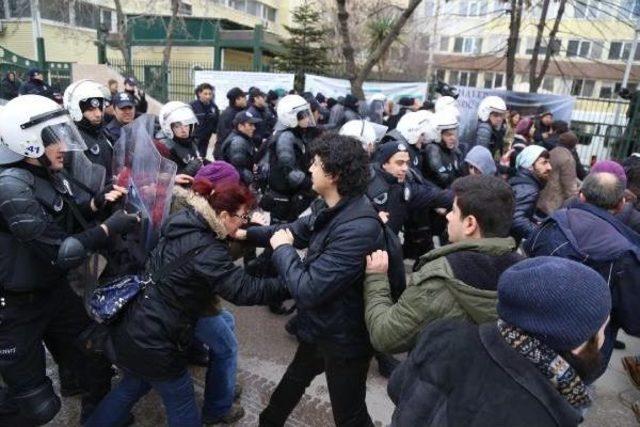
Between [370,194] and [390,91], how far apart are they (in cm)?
1193

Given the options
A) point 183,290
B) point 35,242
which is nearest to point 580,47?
point 183,290

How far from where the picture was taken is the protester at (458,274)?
5.41ft

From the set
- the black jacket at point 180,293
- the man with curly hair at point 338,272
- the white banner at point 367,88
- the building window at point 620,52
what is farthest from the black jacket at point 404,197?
the building window at point 620,52

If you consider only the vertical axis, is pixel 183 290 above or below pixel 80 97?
below

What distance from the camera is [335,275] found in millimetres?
2076

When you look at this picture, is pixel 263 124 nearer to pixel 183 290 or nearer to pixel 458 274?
pixel 183 290

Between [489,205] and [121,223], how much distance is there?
1.95 metres

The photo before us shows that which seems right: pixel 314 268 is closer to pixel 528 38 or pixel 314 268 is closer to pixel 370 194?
pixel 370 194

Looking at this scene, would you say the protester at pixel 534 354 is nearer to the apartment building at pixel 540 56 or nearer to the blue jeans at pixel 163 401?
the blue jeans at pixel 163 401

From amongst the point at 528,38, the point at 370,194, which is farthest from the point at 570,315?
the point at 528,38

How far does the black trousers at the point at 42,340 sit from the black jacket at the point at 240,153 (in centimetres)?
249

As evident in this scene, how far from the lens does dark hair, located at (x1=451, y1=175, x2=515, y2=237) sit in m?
1.88

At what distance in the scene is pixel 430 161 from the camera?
490cm

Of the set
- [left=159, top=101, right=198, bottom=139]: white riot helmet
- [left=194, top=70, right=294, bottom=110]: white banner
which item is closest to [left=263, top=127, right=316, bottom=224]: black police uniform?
[left=159, top=101, right=198, bottom=139]: white riot helmet
